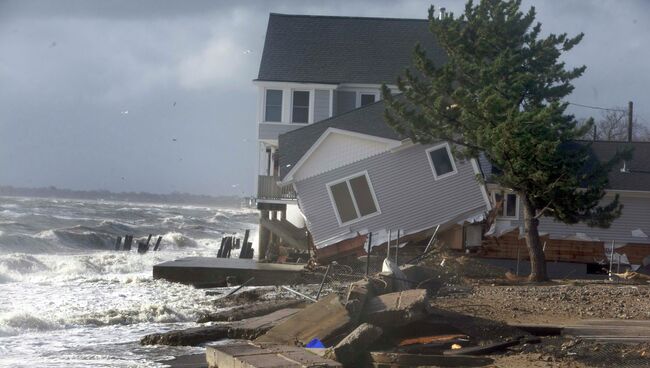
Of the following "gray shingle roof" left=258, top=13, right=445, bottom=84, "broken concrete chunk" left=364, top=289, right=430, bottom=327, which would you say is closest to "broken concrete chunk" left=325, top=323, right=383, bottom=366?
"broken concrete chunk" left=364, top=289, right=430, bottom=327

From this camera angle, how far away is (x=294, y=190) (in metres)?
33.0

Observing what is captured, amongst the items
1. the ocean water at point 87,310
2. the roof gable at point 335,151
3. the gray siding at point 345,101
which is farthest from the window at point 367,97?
the ocean water at point 87,310

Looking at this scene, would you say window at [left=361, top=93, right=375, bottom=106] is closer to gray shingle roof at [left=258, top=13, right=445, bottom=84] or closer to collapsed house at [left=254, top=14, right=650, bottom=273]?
gray shingle roof at [left=258, top=13, right=445, bottom=84]

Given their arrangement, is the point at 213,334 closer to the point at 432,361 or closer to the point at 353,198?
the point at 432,361

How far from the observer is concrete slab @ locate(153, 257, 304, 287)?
28.6m

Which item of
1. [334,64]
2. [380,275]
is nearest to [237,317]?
[380,275]

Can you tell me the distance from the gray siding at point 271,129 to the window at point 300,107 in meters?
0.44

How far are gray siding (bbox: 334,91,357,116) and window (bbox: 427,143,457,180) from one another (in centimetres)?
969

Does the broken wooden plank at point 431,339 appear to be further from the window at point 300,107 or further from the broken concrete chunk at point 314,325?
the window at point 300,107

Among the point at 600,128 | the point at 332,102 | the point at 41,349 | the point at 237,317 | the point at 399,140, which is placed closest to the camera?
the point at 41,349

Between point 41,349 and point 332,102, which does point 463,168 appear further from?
point 41,349

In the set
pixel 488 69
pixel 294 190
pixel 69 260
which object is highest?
pixel 488 69

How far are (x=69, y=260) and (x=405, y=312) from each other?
1229 inches

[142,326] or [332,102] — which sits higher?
[332,102]
